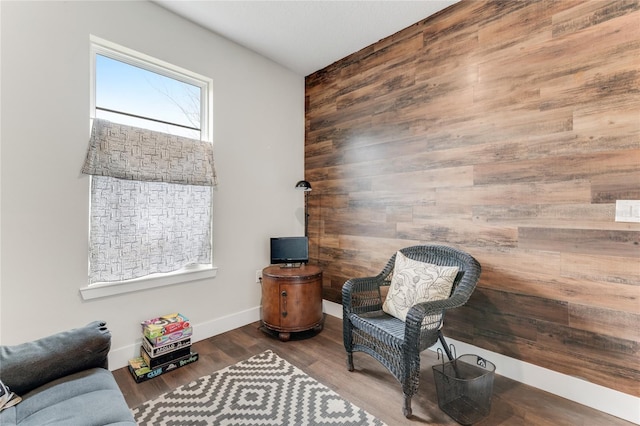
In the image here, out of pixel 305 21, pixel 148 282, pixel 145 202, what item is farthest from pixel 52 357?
pixel 305 21

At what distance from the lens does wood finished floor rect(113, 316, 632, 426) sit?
174 cm

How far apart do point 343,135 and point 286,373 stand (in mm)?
2374

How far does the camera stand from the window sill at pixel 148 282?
2122 mm

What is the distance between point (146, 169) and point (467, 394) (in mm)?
2759

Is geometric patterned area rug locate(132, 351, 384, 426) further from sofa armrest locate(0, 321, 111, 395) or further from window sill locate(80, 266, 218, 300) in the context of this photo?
window sill locate(80, 266, 218, 300)

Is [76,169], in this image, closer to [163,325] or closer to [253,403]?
[163,325]

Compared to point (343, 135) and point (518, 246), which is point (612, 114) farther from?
point (343, 135)

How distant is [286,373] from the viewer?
2.18m

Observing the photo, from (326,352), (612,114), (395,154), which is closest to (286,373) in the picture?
(326,352)

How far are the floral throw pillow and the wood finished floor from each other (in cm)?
50

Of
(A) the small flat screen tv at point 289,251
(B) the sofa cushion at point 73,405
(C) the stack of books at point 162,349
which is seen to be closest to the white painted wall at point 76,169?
(C) the stack of books at point 162,349

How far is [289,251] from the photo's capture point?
3.10m

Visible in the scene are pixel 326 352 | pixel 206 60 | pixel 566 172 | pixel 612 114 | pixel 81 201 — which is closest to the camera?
pixel 612 114

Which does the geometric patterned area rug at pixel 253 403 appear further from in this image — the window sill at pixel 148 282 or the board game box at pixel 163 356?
the window sill at pixel 148 282
